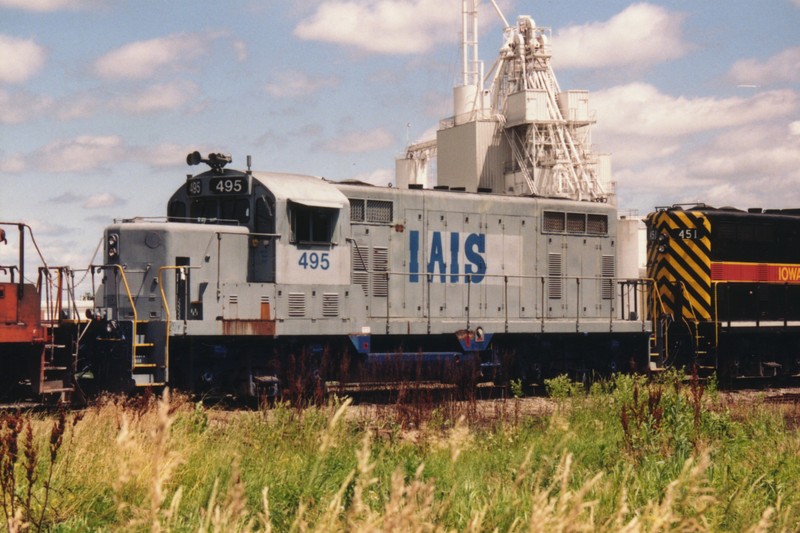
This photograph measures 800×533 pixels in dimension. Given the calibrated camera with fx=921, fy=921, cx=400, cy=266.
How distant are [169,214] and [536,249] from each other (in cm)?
664

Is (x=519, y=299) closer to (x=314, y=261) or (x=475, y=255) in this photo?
(x=475, y=255)

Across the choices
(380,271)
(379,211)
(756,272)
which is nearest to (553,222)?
(379,211)

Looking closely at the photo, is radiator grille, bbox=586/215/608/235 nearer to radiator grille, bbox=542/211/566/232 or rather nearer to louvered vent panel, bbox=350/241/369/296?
radiator grille, bbox=542/211/566/232

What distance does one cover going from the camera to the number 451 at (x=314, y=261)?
562 inches

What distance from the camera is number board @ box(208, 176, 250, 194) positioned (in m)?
14.4

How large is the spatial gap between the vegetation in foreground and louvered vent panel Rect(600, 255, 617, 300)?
6.51m

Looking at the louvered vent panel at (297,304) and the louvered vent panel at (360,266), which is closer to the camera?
the louvered vent panel at (297,304)

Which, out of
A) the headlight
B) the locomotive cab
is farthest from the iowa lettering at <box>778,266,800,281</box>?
the headlight

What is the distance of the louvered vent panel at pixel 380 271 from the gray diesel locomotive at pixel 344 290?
25mm

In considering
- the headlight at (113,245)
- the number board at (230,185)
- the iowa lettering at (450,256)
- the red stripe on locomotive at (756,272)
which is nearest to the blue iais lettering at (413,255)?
the iowa lettering at (450,256)

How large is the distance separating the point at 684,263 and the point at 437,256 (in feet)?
19.0

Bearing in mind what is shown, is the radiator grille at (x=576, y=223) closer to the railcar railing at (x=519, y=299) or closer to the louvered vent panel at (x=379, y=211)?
the railcar railing at (x=519, y=299)

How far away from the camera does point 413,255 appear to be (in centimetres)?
1575

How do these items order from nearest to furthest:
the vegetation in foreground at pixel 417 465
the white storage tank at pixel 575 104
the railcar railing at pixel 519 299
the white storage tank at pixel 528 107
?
1. the vegetation in foreground at pixel 417 465
2. the railcar railing at pixel 519 299
3. the white storage tank at pixel 528 107
4. the white storage tank at pixel 575 104
